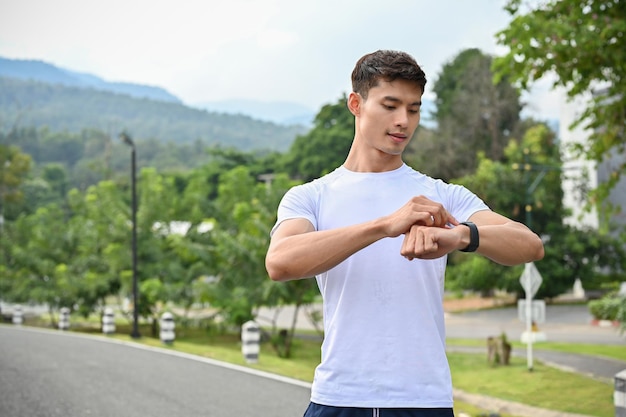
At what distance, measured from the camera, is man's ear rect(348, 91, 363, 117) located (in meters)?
2.79

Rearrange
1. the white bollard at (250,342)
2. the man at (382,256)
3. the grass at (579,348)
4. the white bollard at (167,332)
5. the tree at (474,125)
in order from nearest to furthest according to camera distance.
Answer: the man at (382,256) < the white bollard at (250,342) < the grass at (579,348) < the white bollard at (167,332) < the tree at (474,125)

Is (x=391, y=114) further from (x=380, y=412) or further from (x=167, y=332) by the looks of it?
(x=167, y=332)

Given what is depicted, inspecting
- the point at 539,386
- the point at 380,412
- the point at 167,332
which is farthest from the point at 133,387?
the point at 380,412

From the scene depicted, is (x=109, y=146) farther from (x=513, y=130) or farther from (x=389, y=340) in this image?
(x=389, y=340)

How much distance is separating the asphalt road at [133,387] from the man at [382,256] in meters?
7.95

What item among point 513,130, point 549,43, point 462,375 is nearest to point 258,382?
point 462,375

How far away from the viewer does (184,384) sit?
42.9 ft

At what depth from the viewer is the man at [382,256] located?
247 cm

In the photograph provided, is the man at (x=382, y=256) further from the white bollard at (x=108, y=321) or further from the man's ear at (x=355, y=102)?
the white bollard at (x=108, y=321)

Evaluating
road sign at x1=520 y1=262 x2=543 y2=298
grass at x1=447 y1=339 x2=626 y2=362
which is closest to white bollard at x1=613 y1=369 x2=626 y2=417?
road sign at x1=520 y1=262 x2=543 y2=298

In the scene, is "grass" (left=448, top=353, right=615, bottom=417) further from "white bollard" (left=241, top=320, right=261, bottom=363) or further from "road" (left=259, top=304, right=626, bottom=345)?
"road" (left=259, top=304, right=626, bottom=345)

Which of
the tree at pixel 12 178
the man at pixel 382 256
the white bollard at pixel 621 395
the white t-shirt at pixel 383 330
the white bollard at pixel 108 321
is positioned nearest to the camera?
the man at pixel 382 256

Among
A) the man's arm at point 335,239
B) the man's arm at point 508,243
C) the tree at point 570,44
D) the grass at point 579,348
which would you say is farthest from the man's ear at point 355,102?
the grass at point 579,348

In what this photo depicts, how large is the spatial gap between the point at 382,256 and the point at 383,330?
23 centimetres
